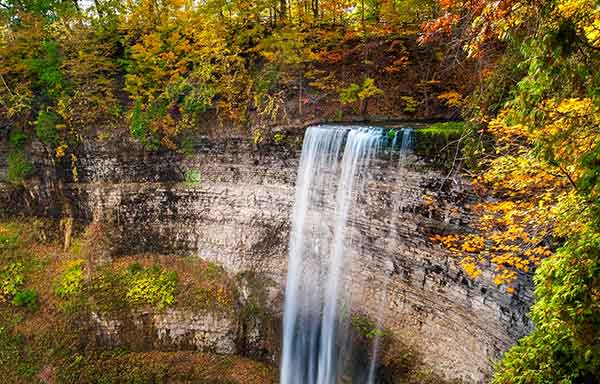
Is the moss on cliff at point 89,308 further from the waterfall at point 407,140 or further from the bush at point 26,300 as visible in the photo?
the waterfall at point 407,140

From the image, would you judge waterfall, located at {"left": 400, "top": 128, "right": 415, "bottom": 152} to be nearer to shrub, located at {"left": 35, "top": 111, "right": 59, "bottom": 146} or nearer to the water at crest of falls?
the water at crest of falls

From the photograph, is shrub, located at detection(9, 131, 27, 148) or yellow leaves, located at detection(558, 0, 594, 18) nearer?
yellow leaves, located at detection(558, 0, 594, 18)

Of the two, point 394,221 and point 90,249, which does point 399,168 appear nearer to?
point 394,221

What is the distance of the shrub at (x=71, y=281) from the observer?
13.8 metres

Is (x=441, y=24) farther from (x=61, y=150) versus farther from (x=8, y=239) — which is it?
(x=8, y=239)

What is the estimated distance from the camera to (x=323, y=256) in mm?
11797

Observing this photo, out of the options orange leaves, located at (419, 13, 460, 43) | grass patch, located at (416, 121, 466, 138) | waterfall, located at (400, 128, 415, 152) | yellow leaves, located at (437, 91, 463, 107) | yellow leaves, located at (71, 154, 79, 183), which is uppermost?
orange leaves, located at (419, 13, 460, 43)

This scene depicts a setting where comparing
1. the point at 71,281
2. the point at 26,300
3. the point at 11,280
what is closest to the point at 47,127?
the point at 11,280

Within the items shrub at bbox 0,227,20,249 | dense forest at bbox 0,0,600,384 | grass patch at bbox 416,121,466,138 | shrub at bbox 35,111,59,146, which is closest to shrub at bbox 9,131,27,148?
dense forest at bbox 0,0,600,384

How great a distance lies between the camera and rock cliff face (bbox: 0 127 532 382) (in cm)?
845

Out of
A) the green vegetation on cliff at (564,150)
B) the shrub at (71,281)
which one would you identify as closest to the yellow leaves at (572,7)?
the green vegetation on cliff at (564,150)

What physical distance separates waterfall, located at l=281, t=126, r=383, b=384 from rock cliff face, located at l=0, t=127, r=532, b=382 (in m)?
0.51

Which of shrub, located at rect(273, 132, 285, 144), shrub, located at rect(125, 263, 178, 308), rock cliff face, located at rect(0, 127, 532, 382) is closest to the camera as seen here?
rock cliff face, located at rect(0, 127, 532, 382)

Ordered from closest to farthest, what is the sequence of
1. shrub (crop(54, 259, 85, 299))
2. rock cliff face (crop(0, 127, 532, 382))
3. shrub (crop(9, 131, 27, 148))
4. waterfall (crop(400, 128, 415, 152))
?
rock cliff face (crop(0, 127, 532, 382)) < waterfall (crop(400, 128, 415, 152)) < shrub (crop(54, 259, 85, 299)) < shrub (crop(9, 131, 27, 148))
